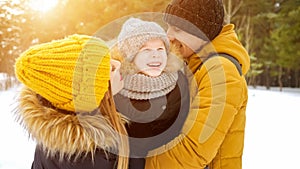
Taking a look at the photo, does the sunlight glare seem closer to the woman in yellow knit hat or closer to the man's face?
the man's face

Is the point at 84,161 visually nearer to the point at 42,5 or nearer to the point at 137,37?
the point at 137,37

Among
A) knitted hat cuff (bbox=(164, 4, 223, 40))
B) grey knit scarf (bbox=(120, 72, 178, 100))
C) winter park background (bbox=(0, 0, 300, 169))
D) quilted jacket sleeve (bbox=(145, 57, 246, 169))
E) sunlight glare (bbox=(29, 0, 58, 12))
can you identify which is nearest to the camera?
quilted jacket sleeve (bbox=(145, 57, 246, 169))

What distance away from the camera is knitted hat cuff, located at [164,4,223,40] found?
59.7 inches

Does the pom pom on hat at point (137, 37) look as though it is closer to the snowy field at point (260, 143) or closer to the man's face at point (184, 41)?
the man's face at point (184, 41)

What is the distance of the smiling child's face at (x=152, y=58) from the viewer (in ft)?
4.86

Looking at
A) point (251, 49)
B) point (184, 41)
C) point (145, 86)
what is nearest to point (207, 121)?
point (145, 86)

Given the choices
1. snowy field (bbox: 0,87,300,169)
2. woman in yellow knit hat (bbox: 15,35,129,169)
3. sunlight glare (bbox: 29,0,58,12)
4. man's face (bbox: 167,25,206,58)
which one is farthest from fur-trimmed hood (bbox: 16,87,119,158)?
sunlight glare (bbox: 29,0,58,12)

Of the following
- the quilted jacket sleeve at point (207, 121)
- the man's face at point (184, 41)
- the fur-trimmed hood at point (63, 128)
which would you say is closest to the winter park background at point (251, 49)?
the fur-trimmed hood at point (63, 128)

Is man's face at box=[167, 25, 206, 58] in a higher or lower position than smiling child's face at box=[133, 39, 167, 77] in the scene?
higher

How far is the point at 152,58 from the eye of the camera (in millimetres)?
1485

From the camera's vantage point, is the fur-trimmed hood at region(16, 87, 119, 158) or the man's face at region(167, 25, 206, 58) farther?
the man's face at region(167, 25, 206, 58)

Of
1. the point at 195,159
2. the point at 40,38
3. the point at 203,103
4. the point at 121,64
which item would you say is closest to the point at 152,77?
the point at 121,64

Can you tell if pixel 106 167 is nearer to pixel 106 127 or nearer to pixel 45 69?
pixel 106 127

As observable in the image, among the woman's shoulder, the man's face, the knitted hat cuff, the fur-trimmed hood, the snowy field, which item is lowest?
the snowy field
